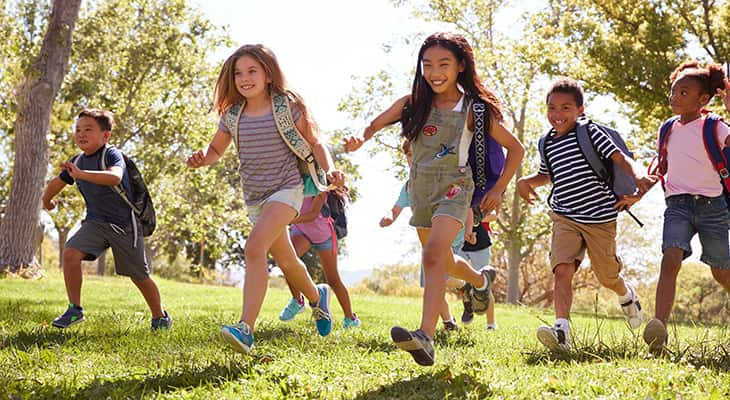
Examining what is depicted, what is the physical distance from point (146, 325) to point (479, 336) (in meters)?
2.80

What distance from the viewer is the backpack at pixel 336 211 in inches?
263

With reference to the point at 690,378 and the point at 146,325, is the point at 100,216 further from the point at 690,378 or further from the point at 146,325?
the point at 690,378

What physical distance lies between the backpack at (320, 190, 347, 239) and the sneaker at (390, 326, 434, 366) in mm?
2996

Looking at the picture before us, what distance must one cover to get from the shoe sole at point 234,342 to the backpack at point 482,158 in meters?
1.67

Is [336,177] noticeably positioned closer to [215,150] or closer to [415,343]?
[215,150]

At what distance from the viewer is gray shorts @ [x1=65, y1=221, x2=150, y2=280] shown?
18.8 feet

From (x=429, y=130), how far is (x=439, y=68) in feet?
1.28

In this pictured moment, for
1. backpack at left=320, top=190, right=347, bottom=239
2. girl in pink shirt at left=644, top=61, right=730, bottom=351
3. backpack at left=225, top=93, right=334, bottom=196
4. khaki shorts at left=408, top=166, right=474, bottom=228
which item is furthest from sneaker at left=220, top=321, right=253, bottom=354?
girl in pink shirt at left=644, top=61, right=730, bottom=351

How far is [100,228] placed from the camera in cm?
577

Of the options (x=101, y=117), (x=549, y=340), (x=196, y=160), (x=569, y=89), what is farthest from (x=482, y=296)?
(x=101, y=117)

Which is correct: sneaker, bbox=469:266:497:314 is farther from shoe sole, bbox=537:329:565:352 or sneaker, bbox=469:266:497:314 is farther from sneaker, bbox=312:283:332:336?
shoe sole, bbox=537:329:565:352

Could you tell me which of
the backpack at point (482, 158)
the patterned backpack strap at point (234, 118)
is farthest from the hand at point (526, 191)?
the patterned backpack strap at point (234, 118)

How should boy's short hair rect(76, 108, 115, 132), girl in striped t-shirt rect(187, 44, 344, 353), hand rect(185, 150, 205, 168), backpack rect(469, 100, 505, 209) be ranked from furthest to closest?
1. boy's short hair rect(76, 108, 115, 132)
2. hand rect(185, 150, 205, 168)
3. girl in striped t-shirt rect(187, 44, 344, 353)
4. backpack rect(469, 100, 505, 209)

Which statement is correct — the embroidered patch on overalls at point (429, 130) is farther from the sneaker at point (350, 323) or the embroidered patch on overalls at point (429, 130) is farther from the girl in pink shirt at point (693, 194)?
the sneaker at point (350, 323)
